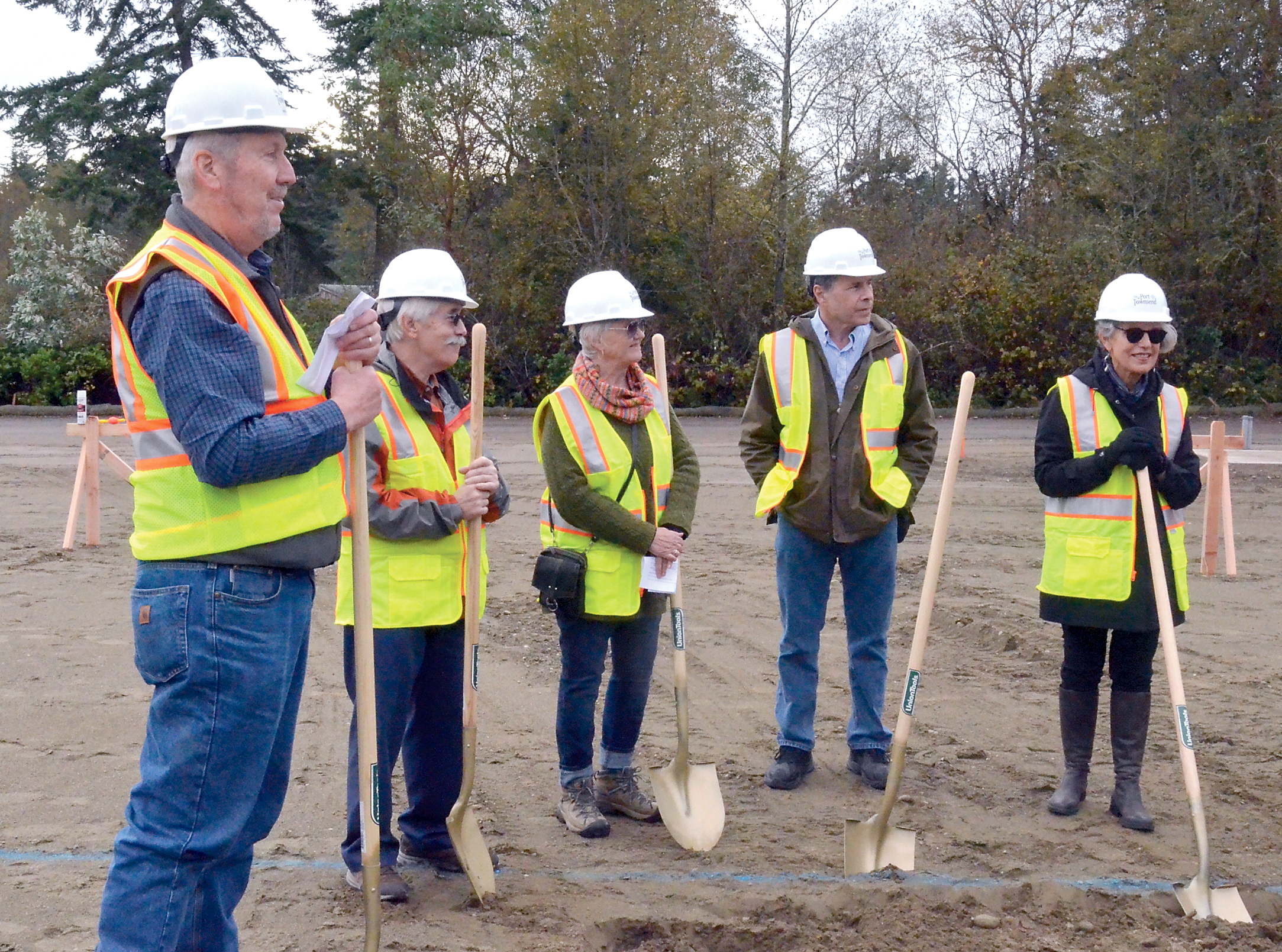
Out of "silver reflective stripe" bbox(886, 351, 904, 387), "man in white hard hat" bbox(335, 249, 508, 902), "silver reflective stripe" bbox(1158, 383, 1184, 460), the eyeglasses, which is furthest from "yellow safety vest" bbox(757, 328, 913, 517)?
"man in white hard hat" bbox(335, 249, 508, 902)

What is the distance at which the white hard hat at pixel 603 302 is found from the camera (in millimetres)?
4766

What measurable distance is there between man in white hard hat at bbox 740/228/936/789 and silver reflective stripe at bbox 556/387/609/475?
882 mm

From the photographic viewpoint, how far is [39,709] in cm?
640

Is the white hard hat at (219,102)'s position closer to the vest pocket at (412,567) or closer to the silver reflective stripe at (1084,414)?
the vest pocket at (412,567)

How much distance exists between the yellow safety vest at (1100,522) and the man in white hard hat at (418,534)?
7.37 feet

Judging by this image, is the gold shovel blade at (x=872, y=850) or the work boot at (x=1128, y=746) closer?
the gold shovel blade at (x=872, y=850)

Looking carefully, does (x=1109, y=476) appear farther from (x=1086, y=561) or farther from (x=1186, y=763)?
(x=1186, y=763)

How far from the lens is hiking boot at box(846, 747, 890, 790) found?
5.35m

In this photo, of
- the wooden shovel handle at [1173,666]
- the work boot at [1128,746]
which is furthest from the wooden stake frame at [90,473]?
the wooden shovel handle at [1173,666]

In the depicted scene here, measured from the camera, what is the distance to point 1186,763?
175 inches

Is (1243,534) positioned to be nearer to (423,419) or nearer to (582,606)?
(582,606)

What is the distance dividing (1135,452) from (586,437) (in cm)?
208

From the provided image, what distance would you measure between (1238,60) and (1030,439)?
9049mm

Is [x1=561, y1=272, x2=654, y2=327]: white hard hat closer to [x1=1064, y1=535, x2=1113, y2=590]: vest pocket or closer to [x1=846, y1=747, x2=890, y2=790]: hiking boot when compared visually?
[x1=1064, y1=535, x2=1113, y2=590]: vest pocket
